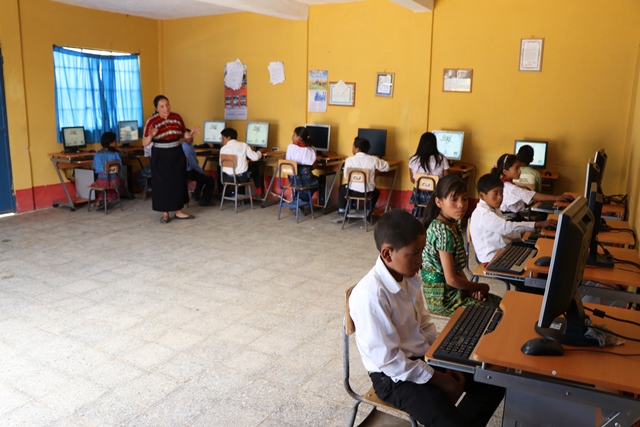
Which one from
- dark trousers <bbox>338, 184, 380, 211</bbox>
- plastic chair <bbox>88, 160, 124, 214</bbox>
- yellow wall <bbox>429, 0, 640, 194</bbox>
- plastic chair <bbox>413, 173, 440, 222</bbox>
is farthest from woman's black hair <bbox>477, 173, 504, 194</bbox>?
plastic chair <bbox>88, 160, 124, 214</bbox>

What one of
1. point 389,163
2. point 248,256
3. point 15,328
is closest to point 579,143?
point 389,163

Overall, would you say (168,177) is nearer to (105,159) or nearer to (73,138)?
(105,159)

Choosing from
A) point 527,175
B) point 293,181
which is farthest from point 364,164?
point 527,175

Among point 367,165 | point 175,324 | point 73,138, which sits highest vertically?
point 73,138

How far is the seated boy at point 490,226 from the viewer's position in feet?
10.5

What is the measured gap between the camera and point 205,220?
662cm

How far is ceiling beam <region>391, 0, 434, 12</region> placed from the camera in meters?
5.85

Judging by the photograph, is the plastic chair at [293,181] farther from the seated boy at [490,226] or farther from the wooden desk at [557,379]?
the wooden desk at [557,379]

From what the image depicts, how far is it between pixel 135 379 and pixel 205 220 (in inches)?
151

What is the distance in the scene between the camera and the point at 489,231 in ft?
10.5

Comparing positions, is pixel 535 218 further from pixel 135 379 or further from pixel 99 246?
pixel 99 246

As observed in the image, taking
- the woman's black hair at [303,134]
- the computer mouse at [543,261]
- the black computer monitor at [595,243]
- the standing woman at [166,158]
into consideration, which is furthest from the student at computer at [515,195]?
the standing woman at [166,158]

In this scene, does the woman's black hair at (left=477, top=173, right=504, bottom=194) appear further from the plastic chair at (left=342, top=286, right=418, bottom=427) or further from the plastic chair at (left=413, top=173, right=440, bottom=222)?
the plastic chair at (left=413, top=173, right=440, bottom=222)

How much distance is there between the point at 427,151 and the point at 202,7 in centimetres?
357
